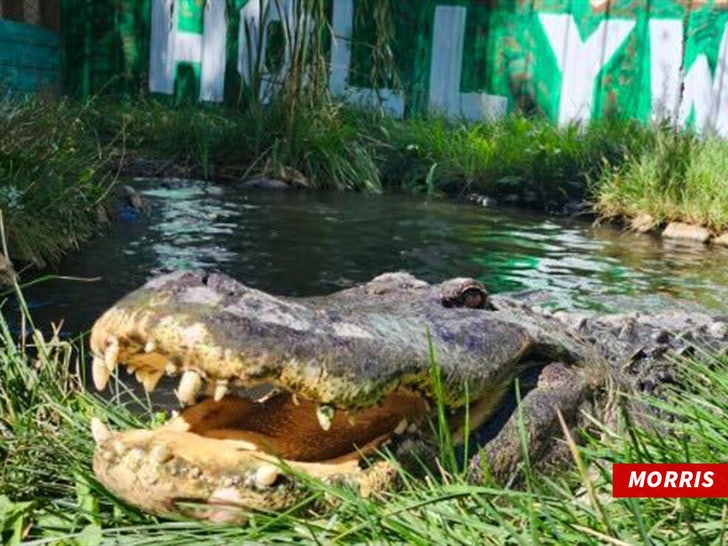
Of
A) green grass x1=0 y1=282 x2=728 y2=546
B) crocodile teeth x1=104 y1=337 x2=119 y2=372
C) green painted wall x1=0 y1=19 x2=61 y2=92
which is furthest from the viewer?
green painted wall x1=0 y1=19 x2=61 y2=92

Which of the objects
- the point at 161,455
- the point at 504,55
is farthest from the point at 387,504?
the point at 504,55

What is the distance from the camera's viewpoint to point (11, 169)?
7184 millimetres

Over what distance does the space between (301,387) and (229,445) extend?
25 cm

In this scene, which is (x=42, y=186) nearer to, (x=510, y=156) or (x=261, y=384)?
(x=261, y=384)

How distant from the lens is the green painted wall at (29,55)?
593 inches

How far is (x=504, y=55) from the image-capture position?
646 inches

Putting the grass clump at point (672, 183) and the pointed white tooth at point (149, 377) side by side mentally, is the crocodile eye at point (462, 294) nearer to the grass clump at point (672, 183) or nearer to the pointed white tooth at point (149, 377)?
the pointed white tooth at point (149, 377)

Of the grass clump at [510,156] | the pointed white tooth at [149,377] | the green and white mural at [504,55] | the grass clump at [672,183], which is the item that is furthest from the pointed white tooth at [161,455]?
the green and white mural at [504,55]

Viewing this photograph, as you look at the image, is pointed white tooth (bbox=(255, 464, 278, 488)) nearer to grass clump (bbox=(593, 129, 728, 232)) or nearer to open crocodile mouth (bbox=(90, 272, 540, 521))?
open crocodile mouth (bbox=(90, 272, 540, 521))

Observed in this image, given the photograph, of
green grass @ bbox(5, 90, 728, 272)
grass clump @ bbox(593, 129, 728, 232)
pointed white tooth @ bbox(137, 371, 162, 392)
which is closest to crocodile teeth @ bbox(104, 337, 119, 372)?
pointed white tooth @ bbox(137, 371, 162, 392)

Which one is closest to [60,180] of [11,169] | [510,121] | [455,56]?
[11,169]

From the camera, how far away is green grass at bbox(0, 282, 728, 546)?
6.85 feet

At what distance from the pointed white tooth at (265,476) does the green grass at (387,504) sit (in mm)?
67

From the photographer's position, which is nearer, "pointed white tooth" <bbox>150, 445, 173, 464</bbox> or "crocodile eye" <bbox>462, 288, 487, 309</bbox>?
"pointed white tooth" <bbox>150, 445, 173, 464</bbox>
